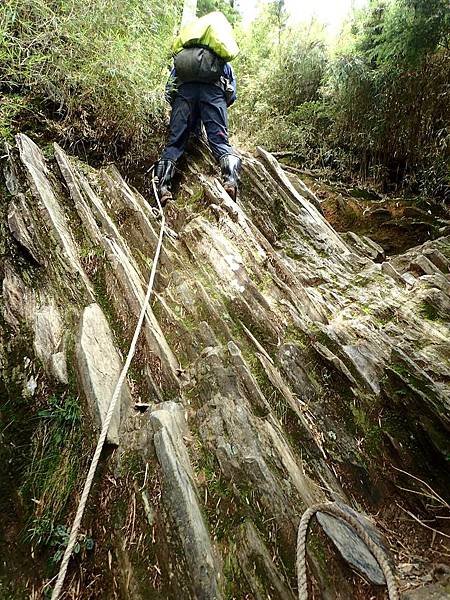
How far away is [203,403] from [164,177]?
3.97m

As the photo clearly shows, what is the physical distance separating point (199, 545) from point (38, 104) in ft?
20.0

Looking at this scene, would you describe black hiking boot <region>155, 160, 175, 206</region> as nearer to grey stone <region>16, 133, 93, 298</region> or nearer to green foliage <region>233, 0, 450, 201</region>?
grey stone <region>16, 133, 93, 298</region>

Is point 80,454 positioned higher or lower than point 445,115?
lower

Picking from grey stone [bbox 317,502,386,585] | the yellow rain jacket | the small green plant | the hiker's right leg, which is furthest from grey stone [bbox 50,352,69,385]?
the yellow rain jacket

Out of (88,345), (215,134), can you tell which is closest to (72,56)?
(215,134)

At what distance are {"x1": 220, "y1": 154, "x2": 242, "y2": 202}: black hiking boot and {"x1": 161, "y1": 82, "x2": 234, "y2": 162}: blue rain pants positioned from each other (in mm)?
159

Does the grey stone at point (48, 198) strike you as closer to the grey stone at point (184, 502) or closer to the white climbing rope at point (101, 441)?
the white climbing rope at point (101, 441)

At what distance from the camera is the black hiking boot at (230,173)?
19.2ft

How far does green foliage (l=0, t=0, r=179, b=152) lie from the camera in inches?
196

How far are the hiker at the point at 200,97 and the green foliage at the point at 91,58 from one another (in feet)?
1.63

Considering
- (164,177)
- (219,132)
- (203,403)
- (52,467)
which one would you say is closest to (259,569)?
(203,403)

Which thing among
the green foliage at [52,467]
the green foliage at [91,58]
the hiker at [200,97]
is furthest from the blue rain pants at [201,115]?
the green foliage at [52,467]

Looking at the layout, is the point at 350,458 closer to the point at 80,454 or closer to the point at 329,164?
the point at 80,454

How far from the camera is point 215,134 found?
6059mm
